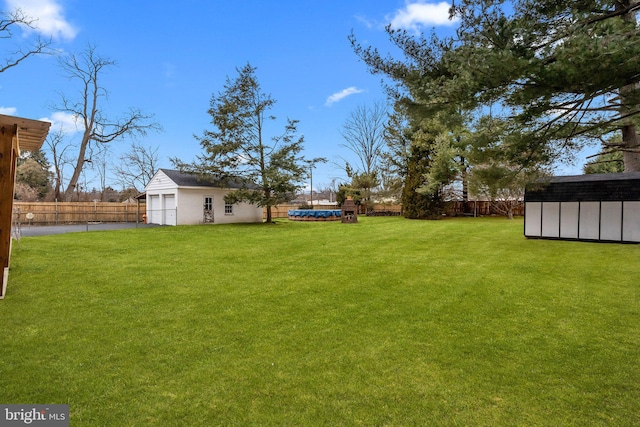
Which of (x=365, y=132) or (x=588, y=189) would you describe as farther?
(x=365, y=132)

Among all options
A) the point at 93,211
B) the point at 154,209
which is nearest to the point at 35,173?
the point at 93,211

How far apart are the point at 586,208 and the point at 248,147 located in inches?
594

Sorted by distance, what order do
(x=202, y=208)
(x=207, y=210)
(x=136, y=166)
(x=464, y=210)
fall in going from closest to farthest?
(x=202, y=208)
(x=207, y=210)
(x=464, y=210)
(x=136, y=166)

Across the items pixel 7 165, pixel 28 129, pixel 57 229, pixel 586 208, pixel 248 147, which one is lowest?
pixel 57 229

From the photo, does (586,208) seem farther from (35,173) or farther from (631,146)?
(35,173)

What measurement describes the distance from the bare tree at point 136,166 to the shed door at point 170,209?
15.9m

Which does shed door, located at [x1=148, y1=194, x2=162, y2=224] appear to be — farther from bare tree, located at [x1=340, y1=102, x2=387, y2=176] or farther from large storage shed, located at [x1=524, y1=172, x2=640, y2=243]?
bare tree, located at [x1=340, y1=102, x2=387, y2=176]

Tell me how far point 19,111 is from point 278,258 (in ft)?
64.8

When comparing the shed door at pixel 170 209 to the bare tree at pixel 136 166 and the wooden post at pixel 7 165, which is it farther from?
the bare tree at pixel 136 166

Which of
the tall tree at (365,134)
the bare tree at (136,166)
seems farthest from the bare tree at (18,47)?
the tall tree at (365,134)

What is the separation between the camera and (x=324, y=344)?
347cm

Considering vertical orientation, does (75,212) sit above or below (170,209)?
below

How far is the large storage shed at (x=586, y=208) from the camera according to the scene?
35.2 ft

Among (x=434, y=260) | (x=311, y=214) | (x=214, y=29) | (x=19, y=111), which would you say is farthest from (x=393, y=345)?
(x=19, y=111)
